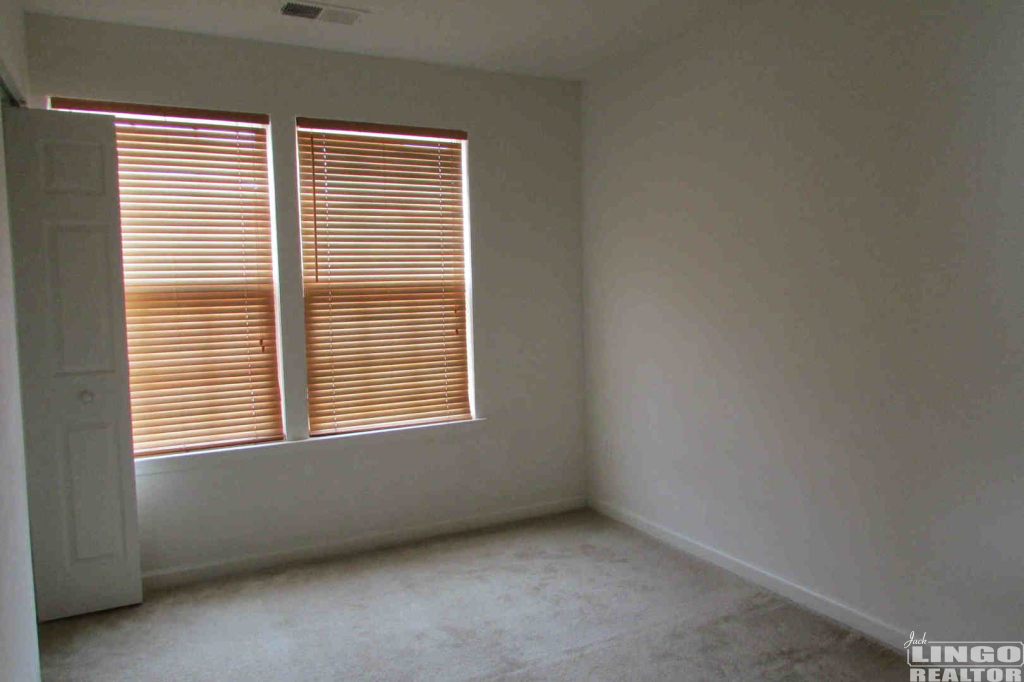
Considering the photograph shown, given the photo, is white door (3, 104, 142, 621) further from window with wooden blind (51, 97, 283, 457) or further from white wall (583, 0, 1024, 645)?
white wall (583, 0, 1024, 645)

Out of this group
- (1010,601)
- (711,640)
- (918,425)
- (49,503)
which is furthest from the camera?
(49,503)

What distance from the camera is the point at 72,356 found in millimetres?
3148

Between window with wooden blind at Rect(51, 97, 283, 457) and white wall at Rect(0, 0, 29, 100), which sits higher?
white wall at Rect(0, 0, 29, 100)

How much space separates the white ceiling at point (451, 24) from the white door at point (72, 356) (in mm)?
624

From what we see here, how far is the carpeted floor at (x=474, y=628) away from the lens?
2.67 metres

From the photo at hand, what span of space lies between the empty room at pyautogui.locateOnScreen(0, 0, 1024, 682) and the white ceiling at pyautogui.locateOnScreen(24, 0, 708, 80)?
29mm

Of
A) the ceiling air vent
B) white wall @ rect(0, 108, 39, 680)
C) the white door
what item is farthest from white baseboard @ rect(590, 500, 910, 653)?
the ceiling air vent

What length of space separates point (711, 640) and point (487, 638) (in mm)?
915

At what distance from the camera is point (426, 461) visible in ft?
13.7

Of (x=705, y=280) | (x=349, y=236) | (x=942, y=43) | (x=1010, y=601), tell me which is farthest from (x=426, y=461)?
(x=942, y=43)

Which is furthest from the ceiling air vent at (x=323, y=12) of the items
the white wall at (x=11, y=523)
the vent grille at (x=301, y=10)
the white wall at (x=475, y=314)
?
the white wall at (x=11, y=523)

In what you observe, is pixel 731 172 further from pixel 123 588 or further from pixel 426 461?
pixel 123 588

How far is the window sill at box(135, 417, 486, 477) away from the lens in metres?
3.53

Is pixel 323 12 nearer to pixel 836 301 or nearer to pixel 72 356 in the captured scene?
pixel 72 356
